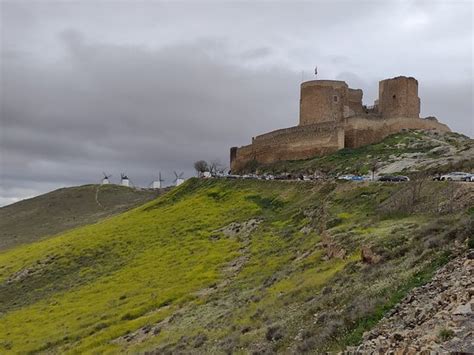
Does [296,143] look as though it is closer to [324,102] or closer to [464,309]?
[324,102]

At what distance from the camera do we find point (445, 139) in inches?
2173

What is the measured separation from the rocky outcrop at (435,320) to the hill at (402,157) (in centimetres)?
2854

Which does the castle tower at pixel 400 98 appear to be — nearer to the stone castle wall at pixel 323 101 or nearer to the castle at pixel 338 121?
the castle at pixel 338 121

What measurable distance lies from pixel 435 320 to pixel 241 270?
68.7 feet

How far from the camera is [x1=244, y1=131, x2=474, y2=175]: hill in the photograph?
4219cm

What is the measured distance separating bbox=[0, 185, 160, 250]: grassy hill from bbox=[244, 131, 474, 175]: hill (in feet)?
166

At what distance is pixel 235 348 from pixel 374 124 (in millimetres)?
46238

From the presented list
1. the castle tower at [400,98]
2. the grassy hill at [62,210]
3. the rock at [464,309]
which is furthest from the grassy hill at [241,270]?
the grassy hill at [62,210]

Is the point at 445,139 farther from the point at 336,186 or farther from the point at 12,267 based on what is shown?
the point at 12,267

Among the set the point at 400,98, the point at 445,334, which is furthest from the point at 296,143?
the point at 445,334

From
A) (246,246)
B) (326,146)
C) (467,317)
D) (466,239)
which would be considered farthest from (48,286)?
(467,317)

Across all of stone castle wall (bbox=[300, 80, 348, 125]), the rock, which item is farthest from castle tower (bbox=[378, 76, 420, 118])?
the rock

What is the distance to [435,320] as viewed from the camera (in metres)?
9.80

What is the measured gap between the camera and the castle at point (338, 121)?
57406 mm
